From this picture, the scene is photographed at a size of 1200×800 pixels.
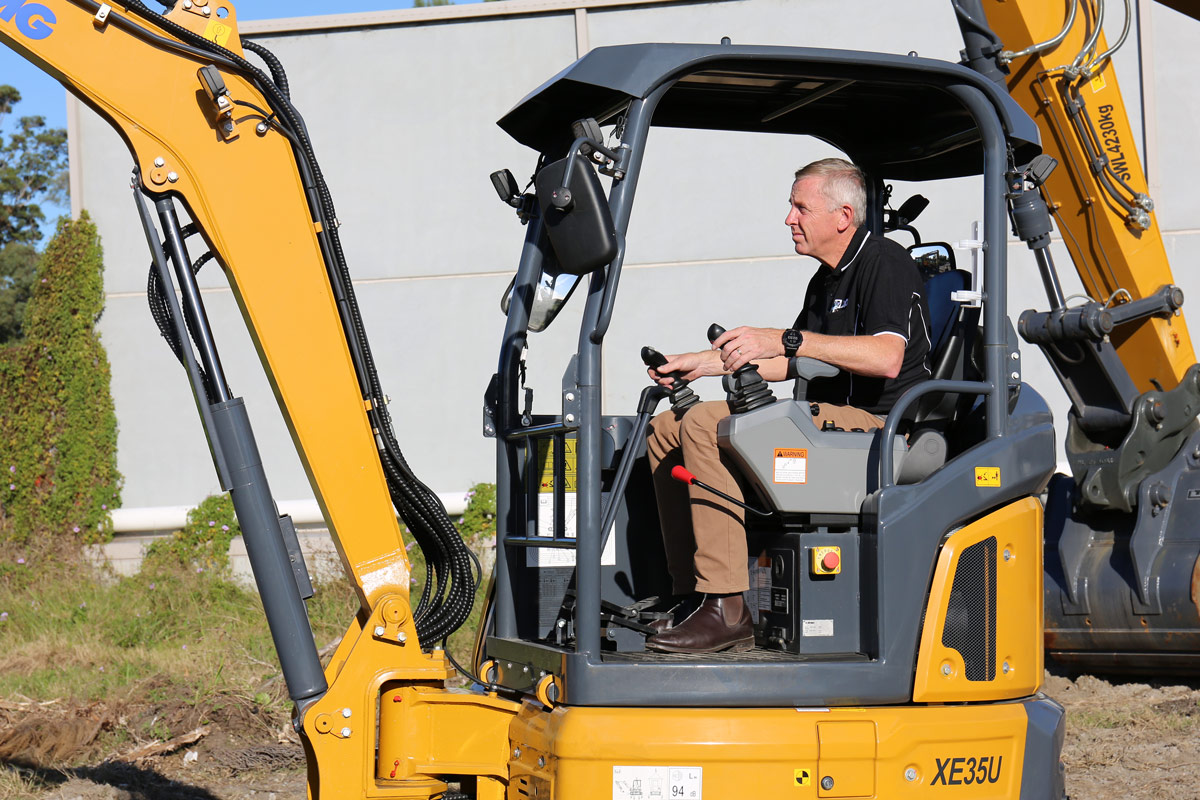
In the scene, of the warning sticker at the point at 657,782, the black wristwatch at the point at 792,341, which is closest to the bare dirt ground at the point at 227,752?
the warning sticker at the point at 657,782

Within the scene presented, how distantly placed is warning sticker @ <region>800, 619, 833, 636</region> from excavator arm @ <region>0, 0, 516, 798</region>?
95cm

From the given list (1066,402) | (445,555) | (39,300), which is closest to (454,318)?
(39,300)

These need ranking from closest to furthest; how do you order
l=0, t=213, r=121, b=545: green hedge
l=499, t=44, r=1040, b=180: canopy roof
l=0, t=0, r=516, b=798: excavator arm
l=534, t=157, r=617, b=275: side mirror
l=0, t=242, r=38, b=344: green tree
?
1. l=534, t=157, r=617, b=275: side mirror
2. l=499, t=44, r=1040, b=180: canopy roof
3. l=0, t=0, r=516, b=798: excavator arm
4. l=0, t=213, r=121, b=545: green hedge
5. l=0, t=242, r=38, b=344: green tree

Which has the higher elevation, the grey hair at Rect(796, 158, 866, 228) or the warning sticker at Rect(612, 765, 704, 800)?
the grey hair at Rect(796, 158, 866, 228)

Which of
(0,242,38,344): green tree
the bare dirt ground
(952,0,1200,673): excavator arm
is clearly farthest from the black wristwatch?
(0,242,38,344): green tree

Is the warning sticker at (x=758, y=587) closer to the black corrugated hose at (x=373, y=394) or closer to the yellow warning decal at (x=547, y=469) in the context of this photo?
the yellow warning decal at (x=547, y=469)

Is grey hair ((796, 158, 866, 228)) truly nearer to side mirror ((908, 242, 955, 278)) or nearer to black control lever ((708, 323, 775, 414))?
side mirror ((908, 242, 955, 278))

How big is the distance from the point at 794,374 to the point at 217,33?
6.88 feet

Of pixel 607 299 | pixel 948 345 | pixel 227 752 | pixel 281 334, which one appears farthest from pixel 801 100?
pixel 227 752

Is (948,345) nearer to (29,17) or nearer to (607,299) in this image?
(607,299)

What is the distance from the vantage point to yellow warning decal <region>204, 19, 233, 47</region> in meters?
3.72

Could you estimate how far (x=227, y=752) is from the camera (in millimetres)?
6055

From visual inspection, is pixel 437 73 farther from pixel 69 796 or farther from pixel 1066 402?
pixel 69 796

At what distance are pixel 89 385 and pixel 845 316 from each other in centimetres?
851
